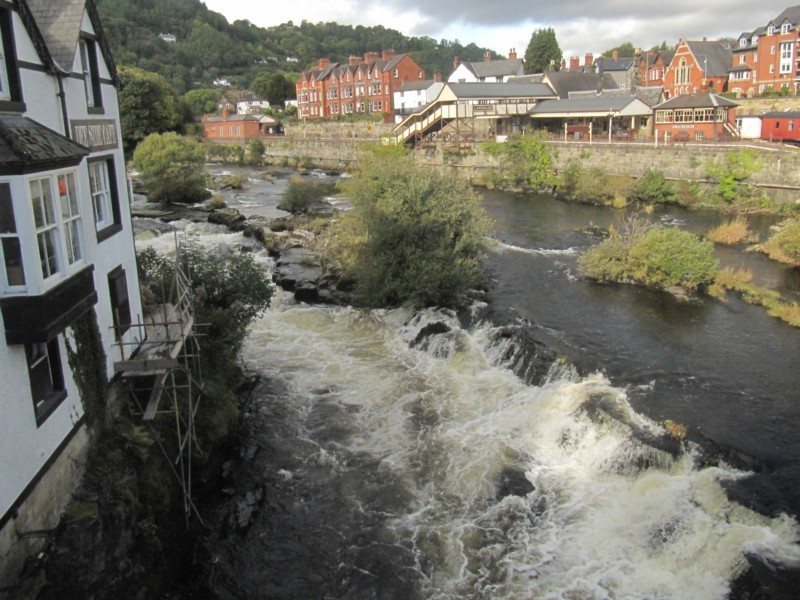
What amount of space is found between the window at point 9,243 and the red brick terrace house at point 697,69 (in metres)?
77.0

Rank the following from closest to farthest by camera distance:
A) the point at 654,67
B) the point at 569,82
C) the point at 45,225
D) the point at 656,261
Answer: the point at 45,225
the point at 656,261
the point at 569,82
the point at 654,67

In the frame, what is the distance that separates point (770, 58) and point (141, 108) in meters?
68.2

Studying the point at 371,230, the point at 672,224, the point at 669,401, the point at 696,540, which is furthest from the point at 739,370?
the point at 672,224

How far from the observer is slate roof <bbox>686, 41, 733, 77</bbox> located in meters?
75.6

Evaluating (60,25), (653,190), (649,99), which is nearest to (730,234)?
(653,190)

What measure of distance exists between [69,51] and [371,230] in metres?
15.3

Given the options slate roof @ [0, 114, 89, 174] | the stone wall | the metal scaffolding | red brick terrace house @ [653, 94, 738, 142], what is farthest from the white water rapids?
red brick terrace house @ [653, 94, 738, 142]

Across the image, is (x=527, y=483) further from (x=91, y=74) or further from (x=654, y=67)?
(x=654, y=67)

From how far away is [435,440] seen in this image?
1744 cm

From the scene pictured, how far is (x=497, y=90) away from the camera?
70.6 m

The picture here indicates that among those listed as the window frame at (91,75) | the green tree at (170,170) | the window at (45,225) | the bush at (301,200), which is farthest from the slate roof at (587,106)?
the window at (45,225)

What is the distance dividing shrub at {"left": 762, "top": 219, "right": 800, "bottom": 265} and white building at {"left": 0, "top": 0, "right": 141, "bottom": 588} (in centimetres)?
2814

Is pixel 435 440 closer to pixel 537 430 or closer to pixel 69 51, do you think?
pixel 537 430

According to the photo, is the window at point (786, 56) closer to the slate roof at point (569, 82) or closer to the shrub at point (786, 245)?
the slate roof at point (569, 82)
